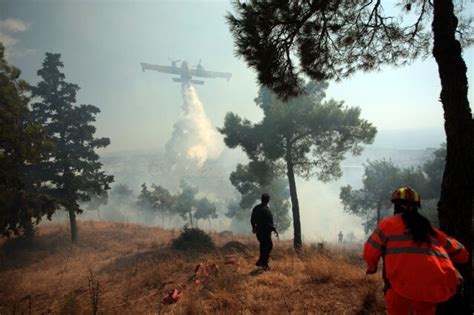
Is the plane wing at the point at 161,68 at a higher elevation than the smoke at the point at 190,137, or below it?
higher

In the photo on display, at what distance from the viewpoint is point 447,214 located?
4.02 meters

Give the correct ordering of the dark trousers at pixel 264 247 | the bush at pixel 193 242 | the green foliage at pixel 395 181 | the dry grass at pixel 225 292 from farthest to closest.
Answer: the green foliage at pixel 395 181 < the bush at pixel 193 242 < the dark trousers at pixel 264 247 < the dry grass at pixel 225 292

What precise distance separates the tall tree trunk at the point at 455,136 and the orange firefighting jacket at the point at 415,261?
1.35 meters

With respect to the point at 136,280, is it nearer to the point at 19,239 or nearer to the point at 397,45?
the point at 397,45

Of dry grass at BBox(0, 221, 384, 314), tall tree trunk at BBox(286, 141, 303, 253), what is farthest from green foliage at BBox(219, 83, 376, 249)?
dry grass at BBox(0, 221, 384, 314)

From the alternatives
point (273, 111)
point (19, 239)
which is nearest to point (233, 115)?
point (273, 111)

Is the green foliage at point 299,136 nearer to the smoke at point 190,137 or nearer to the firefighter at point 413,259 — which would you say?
the firefighter at point 413,259

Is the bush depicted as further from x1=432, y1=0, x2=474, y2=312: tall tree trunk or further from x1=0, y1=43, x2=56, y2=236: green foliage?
x1=432, y1=0, x2=474, y2=312: tall tree trunk

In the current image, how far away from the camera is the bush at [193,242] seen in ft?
39.7

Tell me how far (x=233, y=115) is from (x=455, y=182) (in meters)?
15.5

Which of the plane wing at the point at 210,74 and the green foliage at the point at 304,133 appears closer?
the green foliage at the point at 304,133

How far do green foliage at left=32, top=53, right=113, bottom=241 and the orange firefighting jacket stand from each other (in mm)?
21686

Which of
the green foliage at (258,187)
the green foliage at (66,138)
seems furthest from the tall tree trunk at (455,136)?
the green foliage at (66,138)

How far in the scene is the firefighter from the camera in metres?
2.62
